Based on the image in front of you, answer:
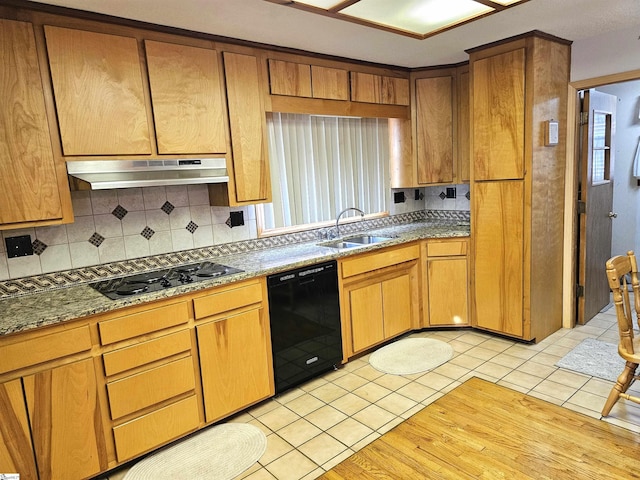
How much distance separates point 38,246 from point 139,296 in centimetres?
76

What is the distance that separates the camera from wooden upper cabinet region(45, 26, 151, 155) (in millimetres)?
2098

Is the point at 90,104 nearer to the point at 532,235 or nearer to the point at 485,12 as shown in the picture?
the point at 485,12

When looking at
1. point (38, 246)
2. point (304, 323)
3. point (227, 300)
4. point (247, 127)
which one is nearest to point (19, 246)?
point (38, 246)

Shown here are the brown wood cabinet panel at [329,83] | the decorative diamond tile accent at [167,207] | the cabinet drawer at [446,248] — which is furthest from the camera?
the cabinet drawer at [446,248]

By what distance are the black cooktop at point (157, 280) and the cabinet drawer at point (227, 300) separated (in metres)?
0.12

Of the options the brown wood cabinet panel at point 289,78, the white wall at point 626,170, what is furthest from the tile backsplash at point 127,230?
the white wall at point 626,170

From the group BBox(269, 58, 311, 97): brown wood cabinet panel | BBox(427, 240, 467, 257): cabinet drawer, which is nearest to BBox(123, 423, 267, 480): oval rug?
BBox(427, 240, 467, 257): cabinet drawer

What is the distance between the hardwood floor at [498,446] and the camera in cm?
183

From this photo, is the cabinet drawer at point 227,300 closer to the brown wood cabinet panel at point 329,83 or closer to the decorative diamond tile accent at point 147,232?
the decorative diamond tile accent at point 147,232

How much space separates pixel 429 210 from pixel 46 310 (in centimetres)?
362

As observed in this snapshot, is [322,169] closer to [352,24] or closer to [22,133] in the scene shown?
[352,24]

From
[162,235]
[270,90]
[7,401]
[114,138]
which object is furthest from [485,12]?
[7,401]

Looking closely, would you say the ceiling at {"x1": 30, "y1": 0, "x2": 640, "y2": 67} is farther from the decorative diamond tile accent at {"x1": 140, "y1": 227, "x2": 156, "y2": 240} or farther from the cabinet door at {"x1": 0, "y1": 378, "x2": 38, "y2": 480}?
the cabinet door at {"x1": 0, "y1": 378, "x2": 38, "y2": 480}

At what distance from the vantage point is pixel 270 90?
9.45 feet
